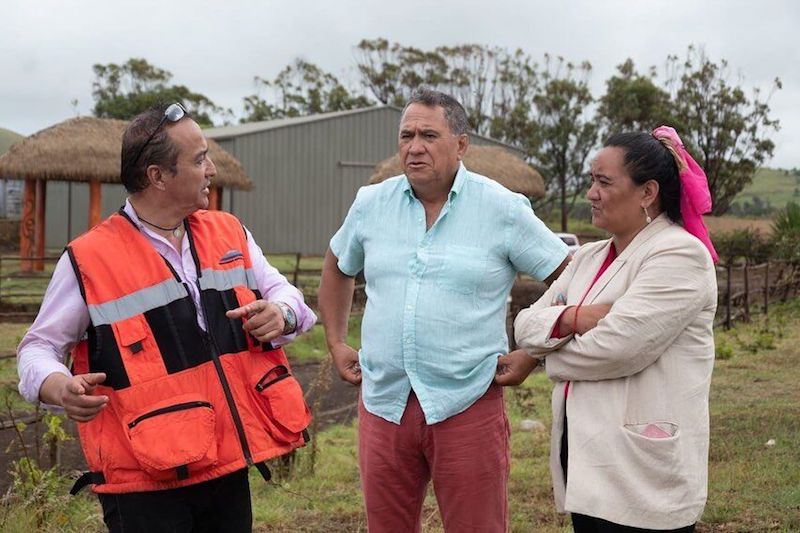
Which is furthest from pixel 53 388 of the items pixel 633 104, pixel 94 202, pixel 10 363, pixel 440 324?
pixel 633 104

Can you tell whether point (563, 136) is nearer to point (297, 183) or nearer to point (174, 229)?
point (297, 183)

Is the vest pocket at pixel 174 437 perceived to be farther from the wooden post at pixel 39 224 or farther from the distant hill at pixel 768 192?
the distant hill at pixel 768 192

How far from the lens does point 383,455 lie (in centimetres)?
331

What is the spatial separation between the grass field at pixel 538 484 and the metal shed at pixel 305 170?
2133cm

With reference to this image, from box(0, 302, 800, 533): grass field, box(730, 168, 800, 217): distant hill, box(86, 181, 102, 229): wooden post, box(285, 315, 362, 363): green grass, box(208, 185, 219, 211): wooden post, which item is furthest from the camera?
box(730, 168, 800, 217): distant hill

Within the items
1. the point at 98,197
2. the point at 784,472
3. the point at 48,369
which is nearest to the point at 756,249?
the point at 98,197

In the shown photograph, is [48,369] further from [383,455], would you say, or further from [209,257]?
[383,455]

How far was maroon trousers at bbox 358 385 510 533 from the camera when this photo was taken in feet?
10.6

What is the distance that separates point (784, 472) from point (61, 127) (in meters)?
18.1

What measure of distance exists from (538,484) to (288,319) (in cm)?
325

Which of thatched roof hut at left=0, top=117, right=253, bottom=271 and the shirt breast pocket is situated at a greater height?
thatched roof hut at left=0, top=117, right=253, bottom=271

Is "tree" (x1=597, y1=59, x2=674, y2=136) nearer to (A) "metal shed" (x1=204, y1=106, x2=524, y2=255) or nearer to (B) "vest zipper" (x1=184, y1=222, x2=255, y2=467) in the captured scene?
(A) "metal shed" (x1=204, y1=106, x2=524, y2=255)

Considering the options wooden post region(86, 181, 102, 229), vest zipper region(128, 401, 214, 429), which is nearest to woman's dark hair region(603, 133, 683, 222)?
vest zipper region(128, 401, 214, 429)

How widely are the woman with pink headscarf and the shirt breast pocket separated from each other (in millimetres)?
273
